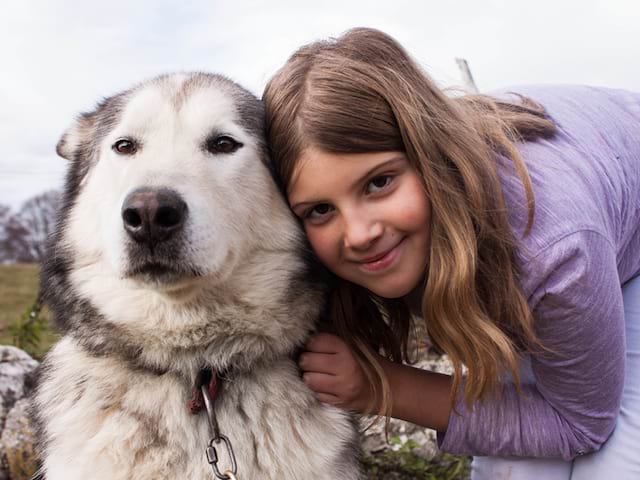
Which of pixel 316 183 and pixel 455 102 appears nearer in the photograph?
pixel 316 183

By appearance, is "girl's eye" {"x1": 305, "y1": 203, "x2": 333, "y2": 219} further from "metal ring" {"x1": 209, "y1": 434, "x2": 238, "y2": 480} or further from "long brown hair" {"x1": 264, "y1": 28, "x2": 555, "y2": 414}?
"metal ring" {"x1": 209, "y1": 434, "x2": 238, "y2": 480}

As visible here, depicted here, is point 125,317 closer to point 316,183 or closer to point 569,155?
point 316,183

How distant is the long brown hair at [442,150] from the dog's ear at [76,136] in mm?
762

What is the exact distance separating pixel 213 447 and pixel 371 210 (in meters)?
0.79

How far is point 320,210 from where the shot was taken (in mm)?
1974

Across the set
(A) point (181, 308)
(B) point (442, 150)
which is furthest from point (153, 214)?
(B) point (442, 150)

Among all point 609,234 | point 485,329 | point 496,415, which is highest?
point 609,234

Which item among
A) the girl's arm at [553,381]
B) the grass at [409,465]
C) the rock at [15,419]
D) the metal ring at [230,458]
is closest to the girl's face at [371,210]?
the girl's arm at [553,381]

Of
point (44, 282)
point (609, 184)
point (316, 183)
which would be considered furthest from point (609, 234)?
point (44, 282)

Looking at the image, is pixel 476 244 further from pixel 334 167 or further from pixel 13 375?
pixel 13 375

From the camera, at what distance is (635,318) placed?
217cm

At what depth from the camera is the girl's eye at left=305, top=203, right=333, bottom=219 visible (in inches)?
76.8

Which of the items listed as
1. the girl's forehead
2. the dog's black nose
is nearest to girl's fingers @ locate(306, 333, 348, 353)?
the girl's forehead

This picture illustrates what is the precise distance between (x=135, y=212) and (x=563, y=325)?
1.22 metres
